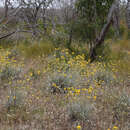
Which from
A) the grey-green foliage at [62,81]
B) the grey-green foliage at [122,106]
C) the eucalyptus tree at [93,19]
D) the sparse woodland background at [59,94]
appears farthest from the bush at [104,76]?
the eucalyptus tree at [93,19]

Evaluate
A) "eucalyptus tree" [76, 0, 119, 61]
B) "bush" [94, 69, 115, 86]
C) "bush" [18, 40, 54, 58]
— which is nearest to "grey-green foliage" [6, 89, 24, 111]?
"bush" [94, 69, 115, 86]

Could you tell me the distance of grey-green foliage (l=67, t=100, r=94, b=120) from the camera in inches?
102

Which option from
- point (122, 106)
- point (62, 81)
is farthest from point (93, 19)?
point (122, 106)

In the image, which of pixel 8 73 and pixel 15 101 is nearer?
pixel 15 101

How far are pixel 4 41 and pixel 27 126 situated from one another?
6974 mm

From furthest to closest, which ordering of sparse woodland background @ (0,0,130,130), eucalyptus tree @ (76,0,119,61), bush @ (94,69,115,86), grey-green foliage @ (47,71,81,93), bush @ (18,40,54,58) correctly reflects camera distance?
eucalyptus tree @ (76,0,119,61) < bush @ (18,40,54,58) < bush @ (94,69,115,86) < grey-green foliage @ (47,71,81,93) < sparse woodland background @ (0,0,130,130)

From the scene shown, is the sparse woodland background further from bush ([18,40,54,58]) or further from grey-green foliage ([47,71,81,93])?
bush ([18,40,54,58])

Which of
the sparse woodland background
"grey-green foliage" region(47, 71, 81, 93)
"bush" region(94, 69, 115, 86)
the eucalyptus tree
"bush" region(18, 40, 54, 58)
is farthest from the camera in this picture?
the eucalyptus tree

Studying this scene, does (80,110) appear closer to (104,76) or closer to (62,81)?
(62,81)

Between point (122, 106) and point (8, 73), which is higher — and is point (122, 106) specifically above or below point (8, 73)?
A: below

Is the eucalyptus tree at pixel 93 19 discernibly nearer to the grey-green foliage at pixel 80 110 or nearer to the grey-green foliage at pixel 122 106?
the grey-green foliage at pixel 122 106

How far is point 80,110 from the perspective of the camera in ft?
8.60

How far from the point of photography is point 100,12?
6.82 metres

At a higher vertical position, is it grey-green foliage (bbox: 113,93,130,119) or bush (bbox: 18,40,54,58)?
bush (bbox: 18,40,54,58)
